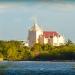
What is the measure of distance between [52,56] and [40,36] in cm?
2814

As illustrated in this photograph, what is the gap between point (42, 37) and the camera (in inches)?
2677

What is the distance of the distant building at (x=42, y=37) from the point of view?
6706cm

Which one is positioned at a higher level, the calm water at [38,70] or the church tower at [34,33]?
the church tower at [34,33]

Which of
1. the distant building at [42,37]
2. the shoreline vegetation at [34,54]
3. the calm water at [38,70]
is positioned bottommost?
the calm water at [38,70]

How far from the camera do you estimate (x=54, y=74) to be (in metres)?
16.5

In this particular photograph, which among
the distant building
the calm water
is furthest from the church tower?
the calm water

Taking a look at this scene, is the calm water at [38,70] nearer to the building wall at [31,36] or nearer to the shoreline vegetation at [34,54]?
the shoreline vegetation at [34,54]

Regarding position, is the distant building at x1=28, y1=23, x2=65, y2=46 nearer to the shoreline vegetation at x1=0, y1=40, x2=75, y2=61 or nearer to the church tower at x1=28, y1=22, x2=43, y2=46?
the church tower at x1=28, y1=22, x2=43, y2=46

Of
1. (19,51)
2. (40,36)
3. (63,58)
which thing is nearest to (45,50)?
(19,51)

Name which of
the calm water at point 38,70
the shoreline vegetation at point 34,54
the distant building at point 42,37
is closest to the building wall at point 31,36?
the distant building at point 42,37

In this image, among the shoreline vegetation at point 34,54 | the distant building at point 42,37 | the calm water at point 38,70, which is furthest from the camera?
the distant building at point 42,37

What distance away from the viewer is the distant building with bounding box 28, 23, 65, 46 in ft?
220

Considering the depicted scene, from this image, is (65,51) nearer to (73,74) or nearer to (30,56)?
(30,56)

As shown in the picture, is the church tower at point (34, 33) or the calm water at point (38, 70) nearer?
the calm water at point (38, 70)
